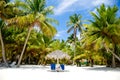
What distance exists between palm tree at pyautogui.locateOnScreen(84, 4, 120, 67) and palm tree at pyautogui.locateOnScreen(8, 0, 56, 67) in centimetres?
438

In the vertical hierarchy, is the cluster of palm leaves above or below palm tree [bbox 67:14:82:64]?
below

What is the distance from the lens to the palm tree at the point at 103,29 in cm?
2478

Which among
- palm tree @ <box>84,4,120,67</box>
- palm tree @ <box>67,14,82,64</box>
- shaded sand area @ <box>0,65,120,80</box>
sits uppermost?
palm tree @ <box>67,14,82,64</box>

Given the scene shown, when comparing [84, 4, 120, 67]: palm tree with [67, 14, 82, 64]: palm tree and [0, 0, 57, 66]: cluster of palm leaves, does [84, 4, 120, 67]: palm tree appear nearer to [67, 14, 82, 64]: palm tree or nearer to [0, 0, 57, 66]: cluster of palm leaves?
[0, 0, 57, 66]: cluster of palm leaves

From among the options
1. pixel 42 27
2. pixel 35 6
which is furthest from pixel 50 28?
pixel 35 6

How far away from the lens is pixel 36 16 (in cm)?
2703

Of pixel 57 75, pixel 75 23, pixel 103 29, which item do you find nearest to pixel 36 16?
pixel 103 29

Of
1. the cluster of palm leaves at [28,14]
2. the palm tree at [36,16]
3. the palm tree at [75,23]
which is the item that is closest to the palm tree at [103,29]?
the palm tree at [36,16]

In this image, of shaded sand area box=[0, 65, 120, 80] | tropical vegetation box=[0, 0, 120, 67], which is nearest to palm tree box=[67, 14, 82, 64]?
tropical vegetation box=[0, 0, 120, 67]

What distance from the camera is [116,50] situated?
29219 mm

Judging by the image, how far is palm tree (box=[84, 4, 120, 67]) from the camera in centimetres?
2478

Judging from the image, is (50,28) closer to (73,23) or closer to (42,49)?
(42,49)

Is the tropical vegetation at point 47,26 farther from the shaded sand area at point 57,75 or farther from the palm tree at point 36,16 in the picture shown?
the shaded sand area at point 57,75

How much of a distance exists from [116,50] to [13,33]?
1272 centimetres
